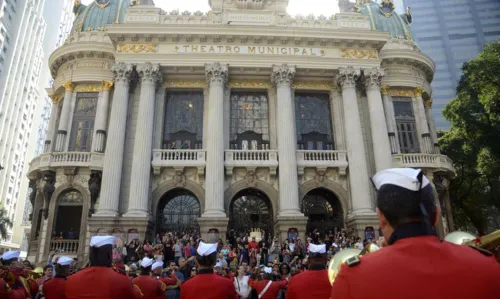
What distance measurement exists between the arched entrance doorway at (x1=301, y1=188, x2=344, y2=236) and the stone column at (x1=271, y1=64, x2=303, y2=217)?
7.62ft

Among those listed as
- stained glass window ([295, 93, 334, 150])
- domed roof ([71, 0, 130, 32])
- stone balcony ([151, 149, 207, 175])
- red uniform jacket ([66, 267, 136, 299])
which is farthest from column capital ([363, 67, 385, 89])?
red uniform jacket ([66, 267, 136, 299])

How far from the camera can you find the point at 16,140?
77125 millimetres

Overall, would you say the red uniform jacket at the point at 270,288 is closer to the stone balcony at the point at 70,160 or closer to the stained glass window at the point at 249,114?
the stained glass window at the point at 249,114

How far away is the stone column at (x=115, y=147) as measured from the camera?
848 inches

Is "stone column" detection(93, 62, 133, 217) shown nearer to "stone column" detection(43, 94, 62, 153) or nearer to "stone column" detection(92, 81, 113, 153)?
"stone column" detection(92, 81, 113, 153)

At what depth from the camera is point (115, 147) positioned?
22.7 meters

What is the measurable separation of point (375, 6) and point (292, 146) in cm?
1827

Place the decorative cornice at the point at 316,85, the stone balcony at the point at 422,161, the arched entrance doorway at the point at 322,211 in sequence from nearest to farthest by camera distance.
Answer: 1. the arched entrance doorway at the point at 322,211
2. the stone balcony at the point at 422,161
3. the decorative cornice at the point at 316,85

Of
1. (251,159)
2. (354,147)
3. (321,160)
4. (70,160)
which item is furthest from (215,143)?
(70,160)

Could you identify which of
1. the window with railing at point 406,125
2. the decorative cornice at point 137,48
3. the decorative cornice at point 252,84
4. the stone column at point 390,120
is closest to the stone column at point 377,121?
the stone column at point 390,120

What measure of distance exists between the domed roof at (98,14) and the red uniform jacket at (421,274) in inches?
1190

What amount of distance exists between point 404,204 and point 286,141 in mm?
21241

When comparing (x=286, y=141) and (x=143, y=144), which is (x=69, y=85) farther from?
(x=286, y=141)

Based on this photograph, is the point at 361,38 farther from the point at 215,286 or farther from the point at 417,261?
the point at 417,261
